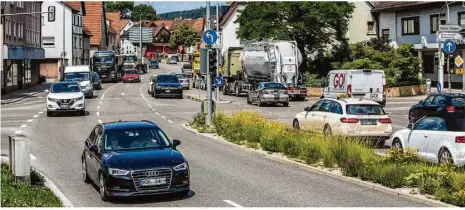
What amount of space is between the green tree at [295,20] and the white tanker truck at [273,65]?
758cm

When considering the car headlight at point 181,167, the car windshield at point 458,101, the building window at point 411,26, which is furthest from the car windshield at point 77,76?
the car headlight at point 181,167

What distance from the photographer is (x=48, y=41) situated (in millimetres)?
88000

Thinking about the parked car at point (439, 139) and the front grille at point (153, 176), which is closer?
the front grille at point (153, 176)

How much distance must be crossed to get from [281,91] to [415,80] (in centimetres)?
1692

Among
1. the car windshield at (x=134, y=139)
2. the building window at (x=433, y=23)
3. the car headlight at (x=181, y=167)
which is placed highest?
the building window at (x=433, y=23)

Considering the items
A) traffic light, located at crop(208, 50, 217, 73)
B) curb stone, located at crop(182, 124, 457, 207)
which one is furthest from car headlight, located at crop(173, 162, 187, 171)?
traffic light, located at crop(208, 50, 217, 73)

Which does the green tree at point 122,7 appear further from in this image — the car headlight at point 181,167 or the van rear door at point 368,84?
the car headlight at point 181,167

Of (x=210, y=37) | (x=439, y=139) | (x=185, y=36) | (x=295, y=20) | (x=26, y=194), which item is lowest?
(x=26, y=194)

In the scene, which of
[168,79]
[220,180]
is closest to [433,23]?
[168,79]

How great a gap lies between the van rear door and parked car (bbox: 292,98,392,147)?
16942 mm

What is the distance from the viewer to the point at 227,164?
58.7 feet

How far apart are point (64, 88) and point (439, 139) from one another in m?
24.2

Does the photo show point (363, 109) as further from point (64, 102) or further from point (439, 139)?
point (64, 102)

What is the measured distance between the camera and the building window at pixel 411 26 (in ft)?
196
